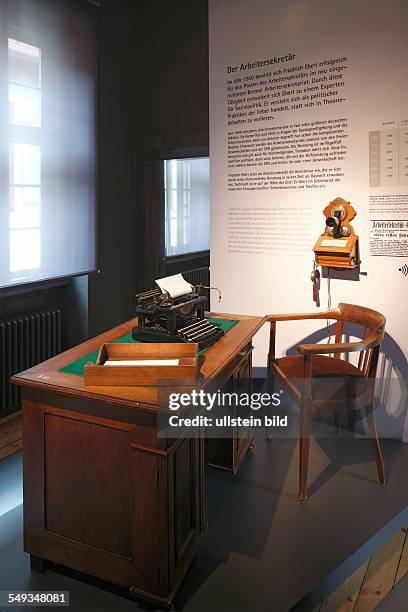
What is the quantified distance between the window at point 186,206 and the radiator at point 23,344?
7.00 feet

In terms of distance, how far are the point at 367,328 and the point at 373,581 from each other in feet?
4.68

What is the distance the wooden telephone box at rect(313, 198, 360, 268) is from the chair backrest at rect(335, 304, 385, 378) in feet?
1.01

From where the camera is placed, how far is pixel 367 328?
10.9 ft

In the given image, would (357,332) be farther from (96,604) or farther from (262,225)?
(96,604)

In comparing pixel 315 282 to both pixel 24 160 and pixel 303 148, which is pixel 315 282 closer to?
pixel 303 148

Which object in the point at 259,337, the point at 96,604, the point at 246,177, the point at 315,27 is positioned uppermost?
the point at 315,27

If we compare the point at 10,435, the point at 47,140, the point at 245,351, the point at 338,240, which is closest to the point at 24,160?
the point at 47,140

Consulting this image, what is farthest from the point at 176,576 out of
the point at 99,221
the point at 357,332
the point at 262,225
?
the point at 99,221

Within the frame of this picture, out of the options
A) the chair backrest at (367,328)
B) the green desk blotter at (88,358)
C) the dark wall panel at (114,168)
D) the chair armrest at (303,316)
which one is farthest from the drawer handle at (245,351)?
the dark wall panel at (114,168)

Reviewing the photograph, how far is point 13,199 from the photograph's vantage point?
395 cm

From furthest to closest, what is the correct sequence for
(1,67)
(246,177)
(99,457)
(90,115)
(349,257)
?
1. (90,115)
2. (246,177)
3. (1,67)
4. (349,257)
5. (99,457)

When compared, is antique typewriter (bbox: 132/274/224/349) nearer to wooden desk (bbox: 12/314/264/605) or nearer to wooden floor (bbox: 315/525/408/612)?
wooden desk (bbox: 12/314/264/605)

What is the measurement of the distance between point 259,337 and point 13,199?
210 cm

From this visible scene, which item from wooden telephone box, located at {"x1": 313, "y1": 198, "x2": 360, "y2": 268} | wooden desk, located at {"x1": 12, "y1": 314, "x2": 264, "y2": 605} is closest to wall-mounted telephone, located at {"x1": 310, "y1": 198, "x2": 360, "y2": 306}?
wooden telephone box, located at {"x1": 313, "y1": 198, "x2": 360, "y2": 268}
